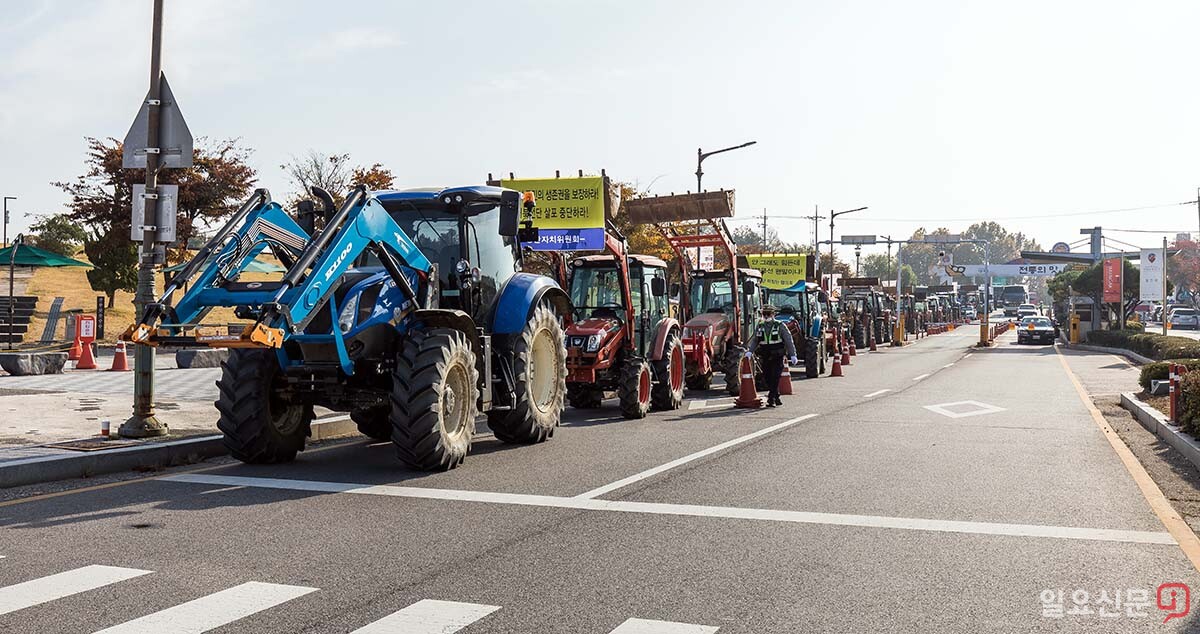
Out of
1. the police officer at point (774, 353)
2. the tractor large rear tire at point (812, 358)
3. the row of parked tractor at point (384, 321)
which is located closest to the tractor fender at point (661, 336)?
the police officer at point (774, 353)

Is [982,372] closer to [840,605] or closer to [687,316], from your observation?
[687,316]

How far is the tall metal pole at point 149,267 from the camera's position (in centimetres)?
1084

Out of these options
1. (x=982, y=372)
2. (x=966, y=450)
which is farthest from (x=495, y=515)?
(x=982, y=372)

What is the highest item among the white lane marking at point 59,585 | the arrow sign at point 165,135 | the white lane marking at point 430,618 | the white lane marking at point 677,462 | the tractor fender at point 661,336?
the arrow sign at point 165,135

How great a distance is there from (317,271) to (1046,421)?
10.7 meters

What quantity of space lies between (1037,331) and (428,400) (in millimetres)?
45004

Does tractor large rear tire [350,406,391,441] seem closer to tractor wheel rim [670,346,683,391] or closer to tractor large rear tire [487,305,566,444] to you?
tractor large rear tire [487,305,566,444]

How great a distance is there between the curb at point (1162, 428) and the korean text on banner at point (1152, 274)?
23628mm

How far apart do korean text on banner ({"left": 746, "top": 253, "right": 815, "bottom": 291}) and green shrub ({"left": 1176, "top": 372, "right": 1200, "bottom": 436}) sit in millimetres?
16379

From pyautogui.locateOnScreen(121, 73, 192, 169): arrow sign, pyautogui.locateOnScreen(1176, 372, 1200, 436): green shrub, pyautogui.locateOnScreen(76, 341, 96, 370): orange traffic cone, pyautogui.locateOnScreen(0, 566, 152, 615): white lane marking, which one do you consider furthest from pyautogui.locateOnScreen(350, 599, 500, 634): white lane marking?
pyautogui.locateOnScreen(76, 341, 96, 370): orange traffic cone

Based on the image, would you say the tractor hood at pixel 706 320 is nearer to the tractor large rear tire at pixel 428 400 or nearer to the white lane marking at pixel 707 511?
the tractor large rear tire at pixel 428 400

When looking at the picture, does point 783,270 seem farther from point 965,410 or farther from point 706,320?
point 965,410

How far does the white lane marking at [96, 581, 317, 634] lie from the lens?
4.82 m

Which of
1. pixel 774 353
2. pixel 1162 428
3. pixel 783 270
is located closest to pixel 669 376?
pixel 774 353
